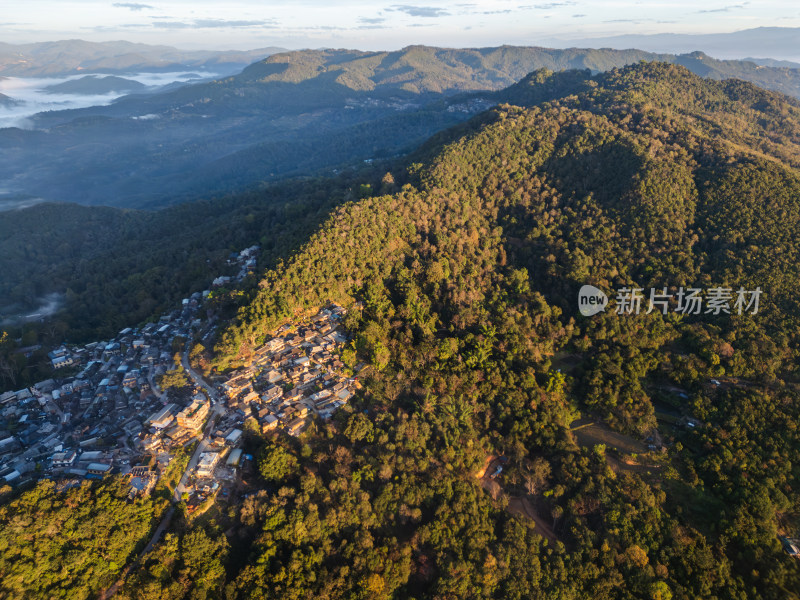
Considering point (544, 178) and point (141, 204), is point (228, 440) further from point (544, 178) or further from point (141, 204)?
point (141, 204)

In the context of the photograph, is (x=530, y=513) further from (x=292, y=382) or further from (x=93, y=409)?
(x=93, y=409)

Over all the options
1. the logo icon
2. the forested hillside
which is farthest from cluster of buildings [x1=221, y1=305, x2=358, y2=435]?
the logo icon

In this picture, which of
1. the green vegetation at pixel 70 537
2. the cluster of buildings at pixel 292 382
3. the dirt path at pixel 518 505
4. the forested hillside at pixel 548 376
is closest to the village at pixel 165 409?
the cluster of buildings at pixel 292 382

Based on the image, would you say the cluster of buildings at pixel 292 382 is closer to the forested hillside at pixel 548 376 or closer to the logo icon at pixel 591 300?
the forested hillside at pixel 548 376

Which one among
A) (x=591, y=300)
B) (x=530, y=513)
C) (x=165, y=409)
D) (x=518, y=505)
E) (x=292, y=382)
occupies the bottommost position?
(x=530, y=513)

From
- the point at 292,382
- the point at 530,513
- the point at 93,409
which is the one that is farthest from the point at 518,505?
the point at 93,409

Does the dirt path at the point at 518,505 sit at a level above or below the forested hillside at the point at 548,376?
below
